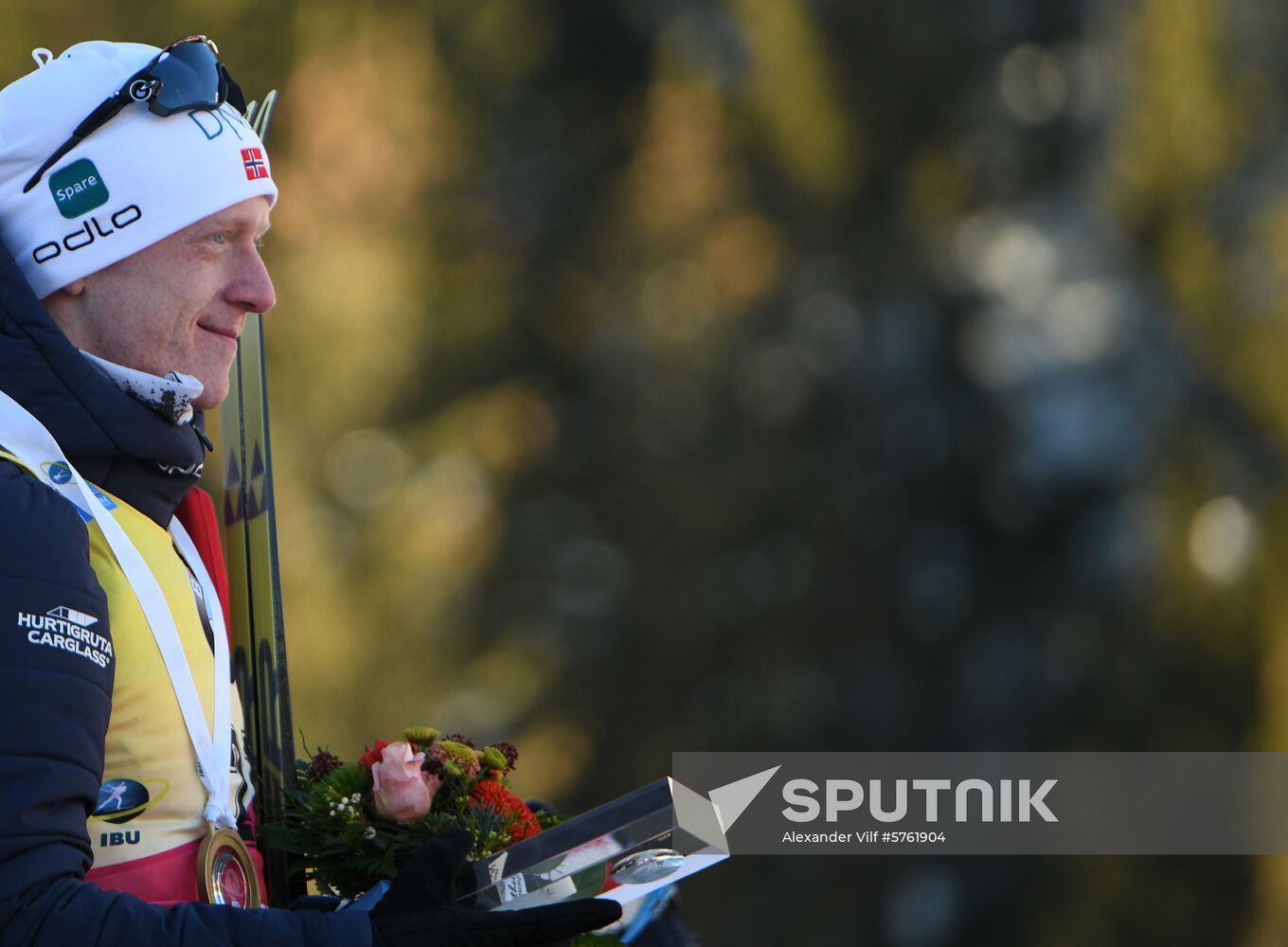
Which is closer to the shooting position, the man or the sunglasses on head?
the man

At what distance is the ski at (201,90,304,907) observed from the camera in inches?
69.1

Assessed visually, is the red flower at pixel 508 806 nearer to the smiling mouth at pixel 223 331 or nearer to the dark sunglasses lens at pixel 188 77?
the smiling mouth at pixel 223 331

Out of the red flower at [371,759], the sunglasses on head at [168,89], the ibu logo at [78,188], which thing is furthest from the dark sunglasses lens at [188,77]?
the red flower at [371,759]

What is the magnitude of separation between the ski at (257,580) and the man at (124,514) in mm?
101

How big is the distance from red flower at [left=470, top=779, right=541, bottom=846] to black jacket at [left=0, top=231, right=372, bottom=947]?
321 millimetres

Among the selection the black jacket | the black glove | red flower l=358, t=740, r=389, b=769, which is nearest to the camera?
the black jacket

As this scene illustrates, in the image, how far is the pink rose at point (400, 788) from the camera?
164cm

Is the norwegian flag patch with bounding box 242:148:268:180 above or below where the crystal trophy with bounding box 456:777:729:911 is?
above

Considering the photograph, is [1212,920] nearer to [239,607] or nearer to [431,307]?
[431,307]

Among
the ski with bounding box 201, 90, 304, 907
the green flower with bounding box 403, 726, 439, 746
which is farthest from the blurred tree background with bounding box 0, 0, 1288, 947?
the green flower with bounding box 403, 726, 439, 746

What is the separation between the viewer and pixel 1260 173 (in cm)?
633

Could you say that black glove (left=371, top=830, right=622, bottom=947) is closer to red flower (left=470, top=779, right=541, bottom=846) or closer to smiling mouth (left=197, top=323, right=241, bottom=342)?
red flower (left=470, top=779, right=541, bottom=846)

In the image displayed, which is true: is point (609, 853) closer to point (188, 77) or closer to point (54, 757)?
point (54, 757)

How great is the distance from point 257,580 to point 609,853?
25.0 inches
